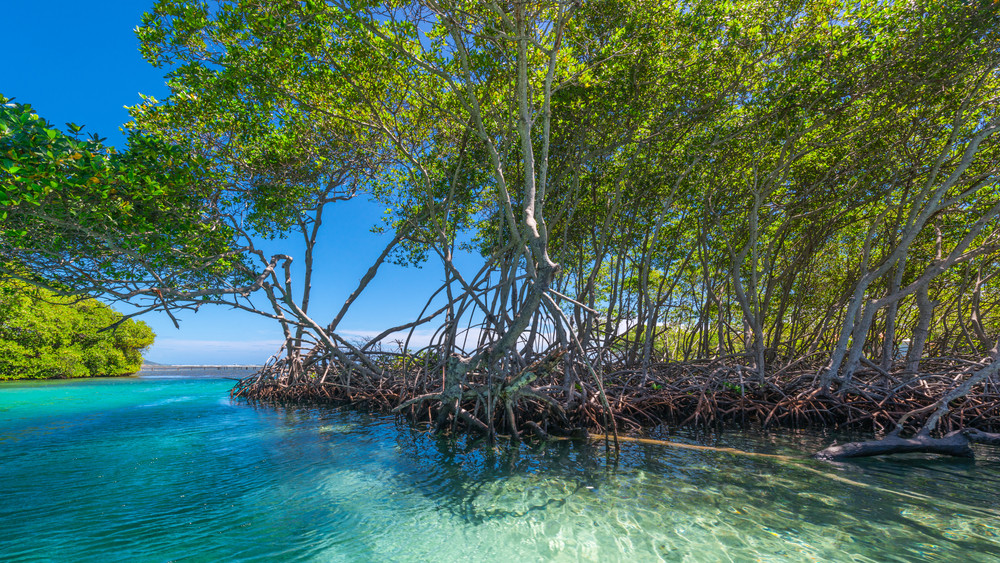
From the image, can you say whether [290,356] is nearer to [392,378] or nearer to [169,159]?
[392,378]

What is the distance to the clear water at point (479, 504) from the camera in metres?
2.67

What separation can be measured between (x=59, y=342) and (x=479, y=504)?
28.4m

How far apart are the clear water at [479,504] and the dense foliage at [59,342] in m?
18.4

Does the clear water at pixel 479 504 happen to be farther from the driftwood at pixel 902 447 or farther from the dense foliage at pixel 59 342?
the dense foliage at pixel 59 342

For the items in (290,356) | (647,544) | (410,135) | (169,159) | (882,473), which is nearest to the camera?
(647,544)

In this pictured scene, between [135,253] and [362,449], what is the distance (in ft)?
14.2

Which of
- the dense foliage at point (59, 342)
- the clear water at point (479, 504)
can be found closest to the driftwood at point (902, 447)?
the clear water at point (479, 504)

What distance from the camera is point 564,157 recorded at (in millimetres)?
8617

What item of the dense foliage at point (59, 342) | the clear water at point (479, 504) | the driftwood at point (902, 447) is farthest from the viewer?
the dense foliage at point (59, 342)

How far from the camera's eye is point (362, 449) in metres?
5.41

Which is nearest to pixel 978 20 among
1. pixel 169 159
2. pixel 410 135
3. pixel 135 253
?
pixel 410 135

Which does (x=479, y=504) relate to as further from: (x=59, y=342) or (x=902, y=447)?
(x=59, y=342)

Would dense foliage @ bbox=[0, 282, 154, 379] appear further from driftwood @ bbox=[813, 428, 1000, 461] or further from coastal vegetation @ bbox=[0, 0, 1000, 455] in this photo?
driftwood @ bbox=[813, 428, 1000, 461]

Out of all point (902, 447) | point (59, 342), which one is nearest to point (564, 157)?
point (902, 447)
